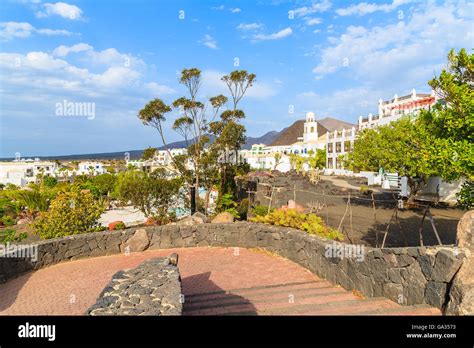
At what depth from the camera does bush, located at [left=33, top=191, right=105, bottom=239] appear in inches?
437

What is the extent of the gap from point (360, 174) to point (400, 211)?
25.5 m

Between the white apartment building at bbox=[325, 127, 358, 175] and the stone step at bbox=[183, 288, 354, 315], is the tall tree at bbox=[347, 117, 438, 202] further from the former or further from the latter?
the white apartment building at bbox=[325, 127, 358, 175]

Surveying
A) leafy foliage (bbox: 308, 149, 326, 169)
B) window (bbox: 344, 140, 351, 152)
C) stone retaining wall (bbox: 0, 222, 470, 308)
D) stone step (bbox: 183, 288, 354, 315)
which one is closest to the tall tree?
stone retaining wall (bbox: 0, 222, 470, 308)

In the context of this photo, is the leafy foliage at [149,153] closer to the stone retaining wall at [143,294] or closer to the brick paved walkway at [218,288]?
the brick paved walkway at [218,288]

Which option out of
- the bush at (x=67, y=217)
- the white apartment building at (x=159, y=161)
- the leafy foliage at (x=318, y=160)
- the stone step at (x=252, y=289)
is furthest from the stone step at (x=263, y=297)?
the leafy foliage at (x=318, y=160)

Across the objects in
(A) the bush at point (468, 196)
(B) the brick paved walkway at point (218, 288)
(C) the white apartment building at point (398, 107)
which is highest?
(C) the white apartment building at point (398, 107)

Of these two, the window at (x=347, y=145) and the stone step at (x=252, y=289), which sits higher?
the window at (x=347, y=145)

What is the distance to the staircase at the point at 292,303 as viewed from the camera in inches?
198

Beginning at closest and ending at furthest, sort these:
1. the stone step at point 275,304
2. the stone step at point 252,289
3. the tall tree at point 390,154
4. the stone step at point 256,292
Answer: the stone step at point 275,304 < the stone step at point 256,292 < the stone step at point 252,289 < the tall tree at point 390,154

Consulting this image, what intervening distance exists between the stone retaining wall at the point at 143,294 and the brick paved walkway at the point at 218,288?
0.93 metres

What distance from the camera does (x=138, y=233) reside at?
10586 mm

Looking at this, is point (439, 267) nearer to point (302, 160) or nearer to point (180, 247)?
point (180, 247)

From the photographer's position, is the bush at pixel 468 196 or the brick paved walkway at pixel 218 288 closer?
the brick paved walkway at pixel 218 288

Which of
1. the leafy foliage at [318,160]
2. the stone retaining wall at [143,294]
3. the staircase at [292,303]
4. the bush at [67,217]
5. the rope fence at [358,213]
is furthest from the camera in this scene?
the leafy foliage at [318,160]
